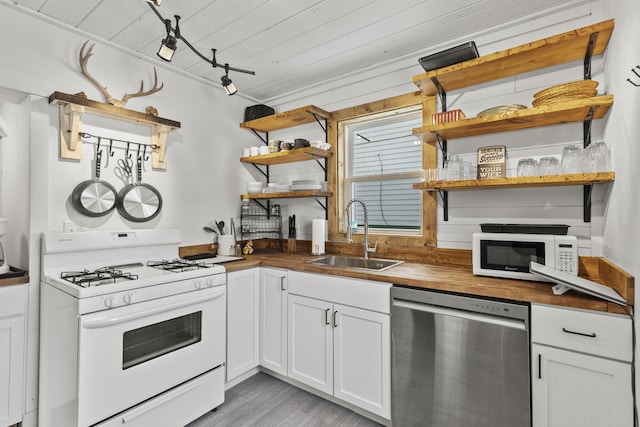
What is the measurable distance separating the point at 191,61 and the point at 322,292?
6.86 ft

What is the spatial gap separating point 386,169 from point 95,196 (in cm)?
219

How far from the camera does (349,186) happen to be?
2.98 m

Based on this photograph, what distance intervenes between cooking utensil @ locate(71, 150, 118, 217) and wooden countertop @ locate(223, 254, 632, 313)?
91cm

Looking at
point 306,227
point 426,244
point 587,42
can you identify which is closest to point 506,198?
point 426,244

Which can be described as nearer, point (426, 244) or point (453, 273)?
point (453, 273)

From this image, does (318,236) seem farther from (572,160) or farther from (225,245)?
(572,160)

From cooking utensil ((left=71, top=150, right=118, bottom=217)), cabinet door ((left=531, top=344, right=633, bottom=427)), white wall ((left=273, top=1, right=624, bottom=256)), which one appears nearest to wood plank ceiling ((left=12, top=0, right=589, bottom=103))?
white wall ((left=273, top=1, right=624, bottom=256))

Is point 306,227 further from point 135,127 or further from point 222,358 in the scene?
point 135,127

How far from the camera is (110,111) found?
2201 millimetres

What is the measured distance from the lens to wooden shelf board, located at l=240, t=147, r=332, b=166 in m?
2.82

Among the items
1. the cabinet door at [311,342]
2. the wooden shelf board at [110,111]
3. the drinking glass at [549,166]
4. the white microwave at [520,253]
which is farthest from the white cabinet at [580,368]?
the wooden shelf board at [110,111]

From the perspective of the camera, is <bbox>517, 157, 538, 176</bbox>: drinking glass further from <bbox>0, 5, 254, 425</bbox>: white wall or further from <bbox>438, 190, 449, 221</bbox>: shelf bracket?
<bbox>0, 5, 254, 425</bbox>: white wall

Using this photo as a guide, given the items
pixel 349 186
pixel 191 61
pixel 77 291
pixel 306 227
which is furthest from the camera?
pixel 306 227

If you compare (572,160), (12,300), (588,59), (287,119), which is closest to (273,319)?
(12,300)
